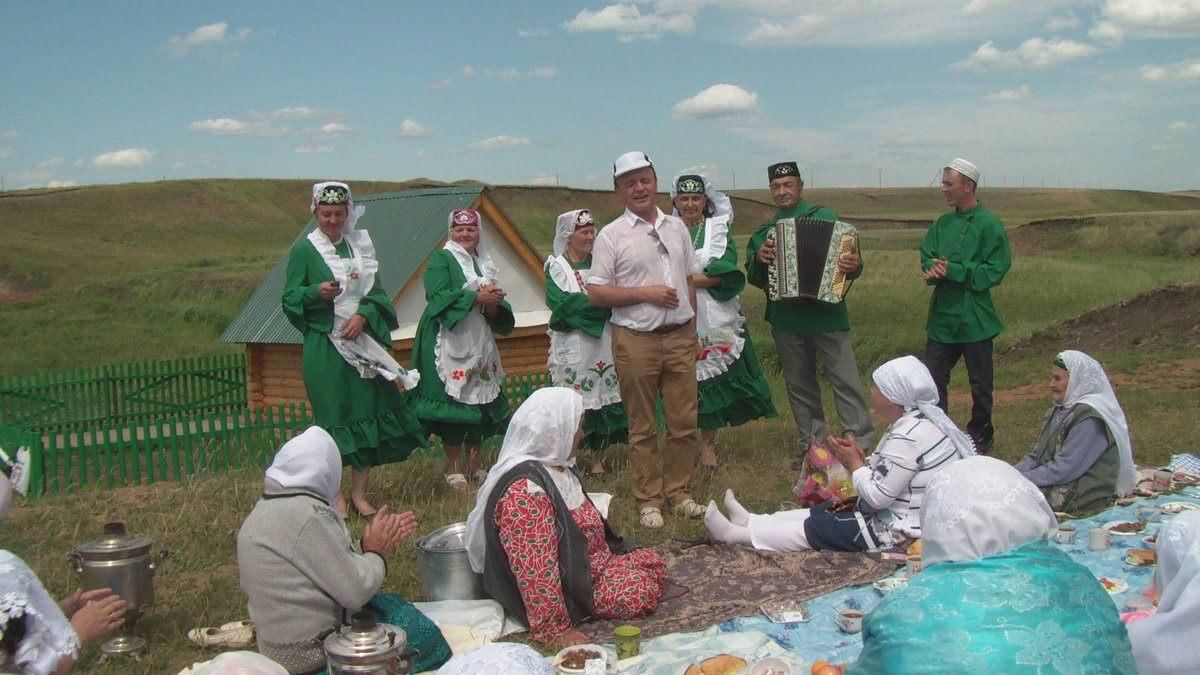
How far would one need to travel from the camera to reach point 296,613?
363 cm

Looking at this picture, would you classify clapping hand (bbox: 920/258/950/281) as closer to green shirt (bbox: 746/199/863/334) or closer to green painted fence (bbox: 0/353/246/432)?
green shirt (bbox: 746/199/863/334)

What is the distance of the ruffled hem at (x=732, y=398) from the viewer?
7.05 meters

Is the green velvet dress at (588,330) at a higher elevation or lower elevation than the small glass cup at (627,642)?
higher

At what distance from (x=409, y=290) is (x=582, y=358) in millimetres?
6183

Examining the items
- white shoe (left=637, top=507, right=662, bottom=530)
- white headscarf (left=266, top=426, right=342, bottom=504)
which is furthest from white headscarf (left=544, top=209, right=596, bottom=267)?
white headscarf (left=266, top=426, right=342, bottom=504)

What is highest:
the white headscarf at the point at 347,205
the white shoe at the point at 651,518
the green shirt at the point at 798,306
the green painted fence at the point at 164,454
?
the white headscarf at the point at 347,205

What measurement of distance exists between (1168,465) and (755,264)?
121 inches

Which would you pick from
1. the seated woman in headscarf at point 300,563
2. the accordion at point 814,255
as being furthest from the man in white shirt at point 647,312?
the seated woman in headscarf at point 300,563

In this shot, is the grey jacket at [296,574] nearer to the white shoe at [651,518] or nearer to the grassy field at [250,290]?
the grassy field at [250,290]

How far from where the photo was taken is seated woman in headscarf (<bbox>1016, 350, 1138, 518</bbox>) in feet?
17.8

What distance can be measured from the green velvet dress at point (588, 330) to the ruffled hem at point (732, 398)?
1.99 feet

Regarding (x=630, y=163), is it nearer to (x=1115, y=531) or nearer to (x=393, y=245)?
(x=1115, y=531)

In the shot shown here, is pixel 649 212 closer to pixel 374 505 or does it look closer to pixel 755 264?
pixel 755 264

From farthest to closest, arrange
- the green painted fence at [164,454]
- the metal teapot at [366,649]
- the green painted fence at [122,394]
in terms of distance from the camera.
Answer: the green painted fence at [122,394] < the green painted fence at [164,454] < the metal teapot at [366,649]
